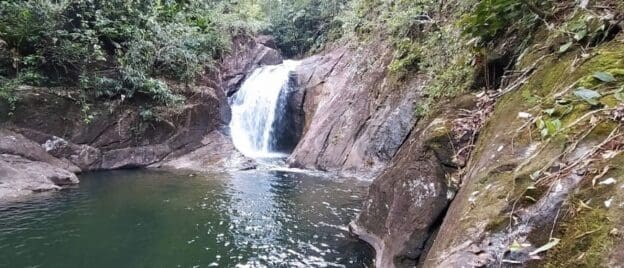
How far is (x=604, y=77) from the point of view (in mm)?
2748

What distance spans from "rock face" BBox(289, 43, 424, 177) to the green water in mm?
1368

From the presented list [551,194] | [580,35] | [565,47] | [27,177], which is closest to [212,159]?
[27,177]

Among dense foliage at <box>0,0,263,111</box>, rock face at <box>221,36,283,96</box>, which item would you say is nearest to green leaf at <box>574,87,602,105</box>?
dense foliage at <box>0,0,263,111</box>

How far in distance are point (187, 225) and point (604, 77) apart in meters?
7.01

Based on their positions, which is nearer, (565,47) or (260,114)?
(565,47)

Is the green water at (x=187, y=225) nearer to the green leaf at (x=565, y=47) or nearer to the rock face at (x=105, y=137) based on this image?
the rock face at (x=105, y=137)

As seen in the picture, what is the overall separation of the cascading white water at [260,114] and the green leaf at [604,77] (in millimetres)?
14846

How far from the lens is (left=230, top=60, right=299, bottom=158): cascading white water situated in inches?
696

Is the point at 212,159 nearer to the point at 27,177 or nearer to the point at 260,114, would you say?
the point at 260,114

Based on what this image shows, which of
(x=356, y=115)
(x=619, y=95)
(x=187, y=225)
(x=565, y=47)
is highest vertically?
(x=565, y=47)

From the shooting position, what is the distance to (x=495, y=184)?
3.02m

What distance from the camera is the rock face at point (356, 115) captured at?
11.7 m

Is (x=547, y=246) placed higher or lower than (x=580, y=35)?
lower

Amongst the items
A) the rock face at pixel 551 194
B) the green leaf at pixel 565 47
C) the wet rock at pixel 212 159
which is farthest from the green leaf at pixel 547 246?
the wet rock at pixel 212 159
